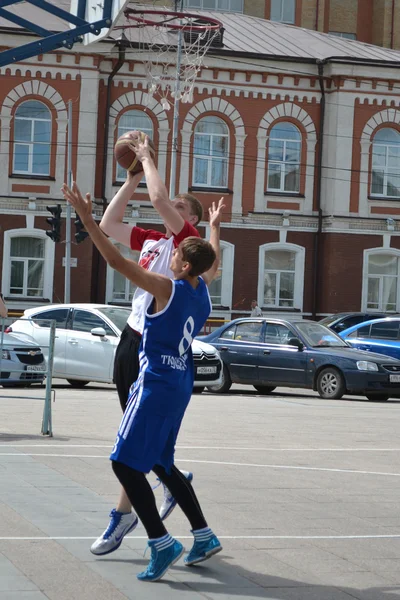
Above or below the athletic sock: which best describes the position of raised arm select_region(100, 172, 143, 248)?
above

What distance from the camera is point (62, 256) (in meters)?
38.0

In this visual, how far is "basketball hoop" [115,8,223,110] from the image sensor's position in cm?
3547

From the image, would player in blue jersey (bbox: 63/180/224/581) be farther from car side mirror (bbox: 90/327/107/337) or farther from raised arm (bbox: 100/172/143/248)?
car side mirror (bbox: 90/327/107/337)

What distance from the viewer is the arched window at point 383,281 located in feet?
133

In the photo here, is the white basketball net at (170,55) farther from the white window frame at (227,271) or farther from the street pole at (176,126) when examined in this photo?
the white window frame at (227,271)

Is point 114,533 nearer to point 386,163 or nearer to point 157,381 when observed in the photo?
→ point 157,381

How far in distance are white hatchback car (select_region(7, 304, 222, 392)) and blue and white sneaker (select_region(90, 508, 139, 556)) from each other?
45.2 ft

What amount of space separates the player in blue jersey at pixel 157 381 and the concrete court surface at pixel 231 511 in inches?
13.8

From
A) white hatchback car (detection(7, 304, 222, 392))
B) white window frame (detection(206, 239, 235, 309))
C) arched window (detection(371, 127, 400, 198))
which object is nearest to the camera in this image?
white hatchback car (detection(7, 304, 222, 392))

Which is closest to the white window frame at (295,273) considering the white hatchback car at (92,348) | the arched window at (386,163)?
the arched window at (386,163)

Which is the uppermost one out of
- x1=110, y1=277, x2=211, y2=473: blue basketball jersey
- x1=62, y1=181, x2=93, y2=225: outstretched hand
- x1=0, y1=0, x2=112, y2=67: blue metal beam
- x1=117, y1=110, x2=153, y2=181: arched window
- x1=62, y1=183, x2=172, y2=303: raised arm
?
x1=117, y1=110, x2=153, y2=181: arched window

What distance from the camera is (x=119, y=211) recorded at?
7047mm

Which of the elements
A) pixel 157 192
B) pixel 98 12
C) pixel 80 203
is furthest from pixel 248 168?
pixel 80 203

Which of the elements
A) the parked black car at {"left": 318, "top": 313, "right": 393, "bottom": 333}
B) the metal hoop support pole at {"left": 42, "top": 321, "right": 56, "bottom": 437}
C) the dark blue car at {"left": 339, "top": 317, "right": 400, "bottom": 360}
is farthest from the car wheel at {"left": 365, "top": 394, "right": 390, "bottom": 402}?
the metal hoop support pole at {"left": 42, "top": 321, "right": 56, "bottom": 437}
